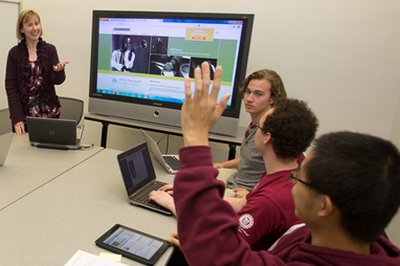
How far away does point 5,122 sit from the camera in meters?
2.70

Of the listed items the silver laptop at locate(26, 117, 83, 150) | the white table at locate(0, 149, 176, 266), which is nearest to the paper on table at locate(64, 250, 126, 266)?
the white table at locate(0, 149, 176, 266)

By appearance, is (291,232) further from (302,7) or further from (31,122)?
(302,7)

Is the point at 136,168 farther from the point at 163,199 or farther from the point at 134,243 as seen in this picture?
the point at 134,243

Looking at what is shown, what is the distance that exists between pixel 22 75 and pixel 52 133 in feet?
2.92

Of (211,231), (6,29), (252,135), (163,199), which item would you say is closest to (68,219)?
(163,199)

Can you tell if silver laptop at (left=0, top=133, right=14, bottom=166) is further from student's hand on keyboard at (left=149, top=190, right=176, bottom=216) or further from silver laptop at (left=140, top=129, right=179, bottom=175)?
student's hand on keyboard at (left=149, top=190, right=176, bottom=216)

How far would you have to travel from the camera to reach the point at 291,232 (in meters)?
0.97

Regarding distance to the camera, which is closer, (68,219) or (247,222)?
(247,222)

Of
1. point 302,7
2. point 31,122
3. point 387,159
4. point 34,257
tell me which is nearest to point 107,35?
point 31,122

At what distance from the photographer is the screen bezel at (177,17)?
101 inches

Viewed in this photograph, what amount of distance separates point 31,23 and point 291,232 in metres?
2.49

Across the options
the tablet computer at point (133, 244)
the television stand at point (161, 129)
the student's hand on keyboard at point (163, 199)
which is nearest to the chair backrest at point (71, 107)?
the television stand at point (161, 129)

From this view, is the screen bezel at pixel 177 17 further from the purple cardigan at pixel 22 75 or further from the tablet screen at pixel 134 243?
the tablet screen at pixel 134 243

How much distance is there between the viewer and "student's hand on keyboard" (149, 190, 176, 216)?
4.62 ft
